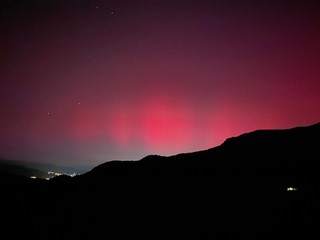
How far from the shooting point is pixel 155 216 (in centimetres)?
3112

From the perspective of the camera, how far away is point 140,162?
5059 centimetres

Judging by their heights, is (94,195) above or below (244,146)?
below

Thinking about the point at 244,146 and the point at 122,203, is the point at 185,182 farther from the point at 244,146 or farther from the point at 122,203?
the point at 244,146

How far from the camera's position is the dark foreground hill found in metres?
26.5

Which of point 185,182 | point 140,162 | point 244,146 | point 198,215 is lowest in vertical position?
point 198,215

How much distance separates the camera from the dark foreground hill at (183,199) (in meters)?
26.5

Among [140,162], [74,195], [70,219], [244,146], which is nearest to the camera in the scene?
[70,219]

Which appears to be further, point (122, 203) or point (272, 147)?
point (272, 147)

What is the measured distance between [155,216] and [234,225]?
8.92m

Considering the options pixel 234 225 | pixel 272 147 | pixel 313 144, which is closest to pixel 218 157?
pixel 272 147

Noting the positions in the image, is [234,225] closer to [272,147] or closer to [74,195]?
[74,195]

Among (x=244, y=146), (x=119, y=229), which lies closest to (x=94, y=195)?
(x=119, y=229)

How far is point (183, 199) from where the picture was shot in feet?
110

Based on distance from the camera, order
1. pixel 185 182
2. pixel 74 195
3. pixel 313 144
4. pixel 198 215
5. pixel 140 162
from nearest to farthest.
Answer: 1. pixel 198 215
2. pixel 185 182
3. pixel 74 195
4. pixel 313 144
5. pixel 140 162
